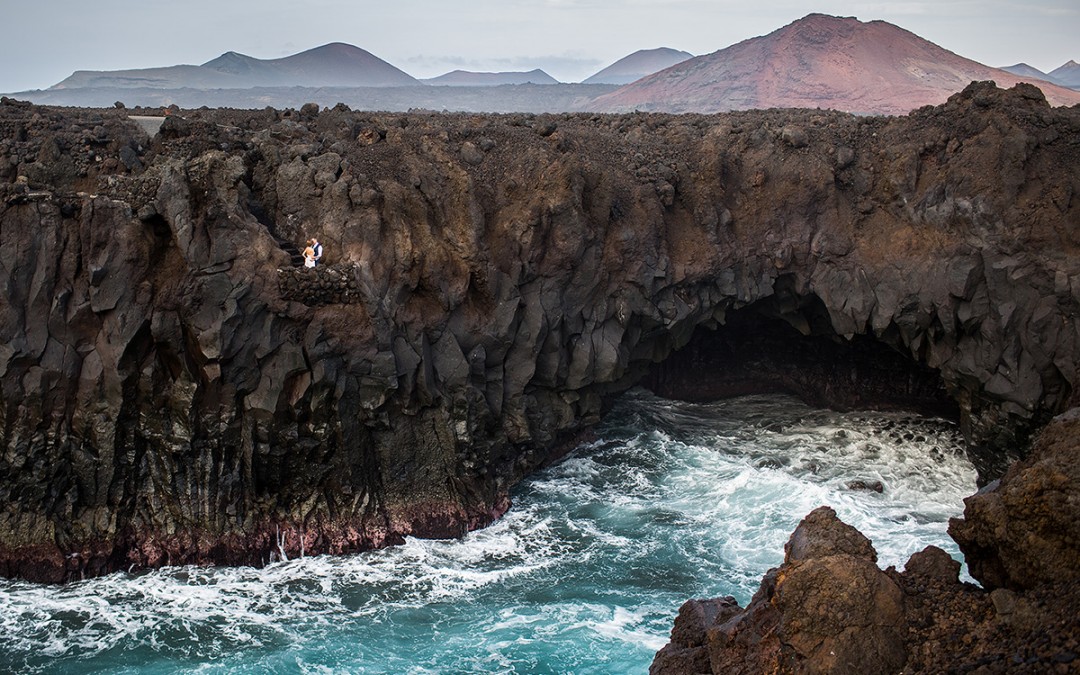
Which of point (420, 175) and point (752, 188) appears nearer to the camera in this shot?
point (420, 175)

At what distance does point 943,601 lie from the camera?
12.0 meters

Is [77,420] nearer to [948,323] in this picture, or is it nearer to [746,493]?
[746,493]

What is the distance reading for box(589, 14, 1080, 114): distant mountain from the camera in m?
61.4

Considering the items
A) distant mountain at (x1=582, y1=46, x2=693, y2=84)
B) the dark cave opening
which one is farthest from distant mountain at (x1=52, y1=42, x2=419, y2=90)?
the dark cave opening

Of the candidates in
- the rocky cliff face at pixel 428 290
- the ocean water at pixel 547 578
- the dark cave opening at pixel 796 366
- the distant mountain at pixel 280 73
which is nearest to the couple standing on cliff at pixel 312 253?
the rocky cliff face at pixel 428 290

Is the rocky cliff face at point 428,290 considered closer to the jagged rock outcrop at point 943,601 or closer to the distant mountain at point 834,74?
the jagged rock outcrop at point 943,601

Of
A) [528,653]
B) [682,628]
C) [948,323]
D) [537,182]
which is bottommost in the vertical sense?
[528,653]

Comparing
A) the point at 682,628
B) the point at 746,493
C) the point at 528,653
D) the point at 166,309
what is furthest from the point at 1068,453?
the point at 166,309

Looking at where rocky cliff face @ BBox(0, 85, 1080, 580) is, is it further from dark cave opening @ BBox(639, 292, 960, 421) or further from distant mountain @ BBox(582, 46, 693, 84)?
distant mountain @ BBox(582, 46, 693, 84)

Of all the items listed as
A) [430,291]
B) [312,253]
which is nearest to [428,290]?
[430,291]

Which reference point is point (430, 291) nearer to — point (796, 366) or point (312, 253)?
point (312, 253)

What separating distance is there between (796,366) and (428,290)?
14.4 metres

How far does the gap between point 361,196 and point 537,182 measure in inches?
190

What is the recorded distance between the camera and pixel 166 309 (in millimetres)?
22016
